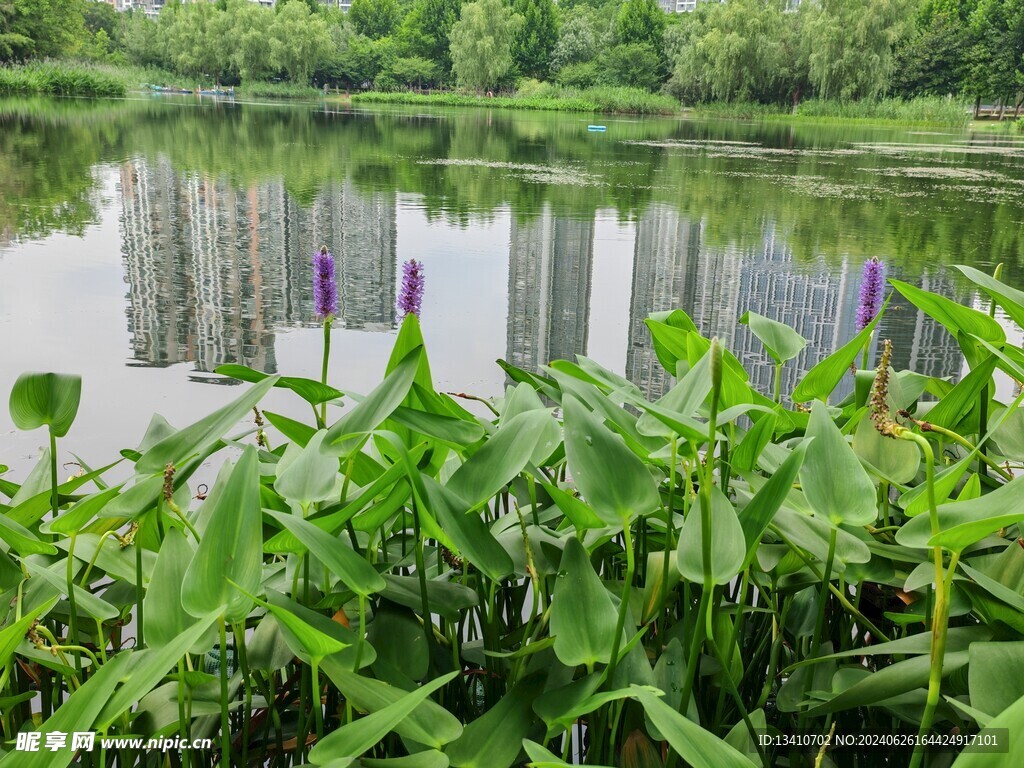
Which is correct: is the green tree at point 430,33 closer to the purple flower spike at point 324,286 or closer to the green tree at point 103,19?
the green tree at point 103,19

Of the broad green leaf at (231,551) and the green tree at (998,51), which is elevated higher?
the green tree at (998,51)

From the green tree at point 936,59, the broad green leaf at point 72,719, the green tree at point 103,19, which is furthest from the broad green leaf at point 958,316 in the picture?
the green tree at point 103,19

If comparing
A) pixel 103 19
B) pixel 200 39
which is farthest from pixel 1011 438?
pixel 103 19

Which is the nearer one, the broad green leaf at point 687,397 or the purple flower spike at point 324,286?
the broad green leaf at point 687,397

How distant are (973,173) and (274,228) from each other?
8.71 m

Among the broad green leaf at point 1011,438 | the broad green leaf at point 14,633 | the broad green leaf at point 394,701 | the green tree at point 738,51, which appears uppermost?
the green tree at point 738,51

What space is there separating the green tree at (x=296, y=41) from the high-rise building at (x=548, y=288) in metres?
28.2

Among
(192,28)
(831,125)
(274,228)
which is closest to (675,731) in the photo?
(274,228)

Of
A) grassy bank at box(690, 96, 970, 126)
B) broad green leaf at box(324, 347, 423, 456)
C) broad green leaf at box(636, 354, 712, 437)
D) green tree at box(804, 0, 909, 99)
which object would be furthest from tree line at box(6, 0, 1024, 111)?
broad green leaf at box(324, 347, 423, 456)

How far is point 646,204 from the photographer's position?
6.81 m

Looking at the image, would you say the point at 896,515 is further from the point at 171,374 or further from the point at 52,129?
the point at 52,129

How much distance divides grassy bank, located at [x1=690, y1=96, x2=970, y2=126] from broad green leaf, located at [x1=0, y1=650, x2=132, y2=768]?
2687 centimetres

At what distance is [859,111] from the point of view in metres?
25.2

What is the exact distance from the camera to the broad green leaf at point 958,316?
2.45 feet
